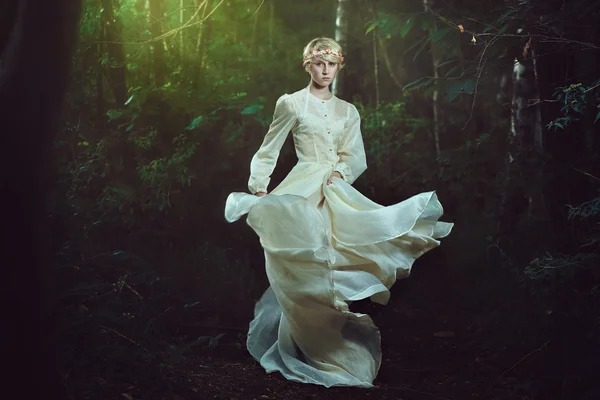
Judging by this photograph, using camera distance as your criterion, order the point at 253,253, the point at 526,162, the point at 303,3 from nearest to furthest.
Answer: the point at 526,162, the point at 253,253, the point at 303,3

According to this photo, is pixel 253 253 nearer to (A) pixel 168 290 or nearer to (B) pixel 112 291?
(A) pixel 168 290

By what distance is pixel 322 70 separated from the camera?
3.63 metres

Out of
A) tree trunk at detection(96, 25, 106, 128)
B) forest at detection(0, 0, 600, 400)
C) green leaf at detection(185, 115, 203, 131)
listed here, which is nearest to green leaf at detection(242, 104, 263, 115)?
forest at detection(0, 0, 600, 400)

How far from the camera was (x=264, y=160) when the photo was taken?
3697 mm

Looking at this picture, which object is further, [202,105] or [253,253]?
[202,105]

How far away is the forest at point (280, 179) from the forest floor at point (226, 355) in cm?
1

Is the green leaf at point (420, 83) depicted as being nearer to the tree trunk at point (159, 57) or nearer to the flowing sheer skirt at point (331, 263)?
the flowing sheer skirt at point (331, 263)

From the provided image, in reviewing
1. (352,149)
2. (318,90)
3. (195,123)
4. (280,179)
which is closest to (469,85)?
(352,149)

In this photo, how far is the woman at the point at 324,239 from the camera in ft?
10.8

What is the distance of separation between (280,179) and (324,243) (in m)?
2.13

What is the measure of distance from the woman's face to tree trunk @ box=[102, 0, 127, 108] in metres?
2.23

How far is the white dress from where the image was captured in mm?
3285

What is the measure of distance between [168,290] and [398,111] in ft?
12.1

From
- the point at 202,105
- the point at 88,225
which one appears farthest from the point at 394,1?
the point at 88,225
